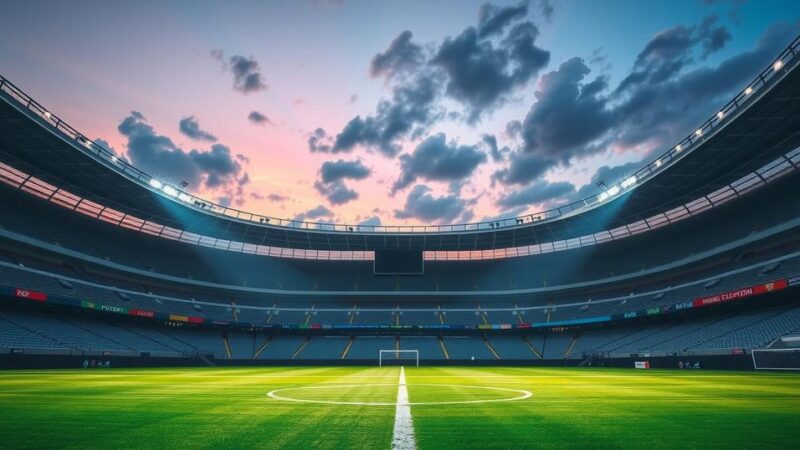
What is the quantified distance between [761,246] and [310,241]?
157ft

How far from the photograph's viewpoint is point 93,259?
42.0 m

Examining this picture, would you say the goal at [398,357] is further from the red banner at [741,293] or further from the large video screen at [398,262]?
the red banner at [741,293]

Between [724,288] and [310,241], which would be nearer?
[724,288]

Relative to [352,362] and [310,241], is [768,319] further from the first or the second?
[310,241]

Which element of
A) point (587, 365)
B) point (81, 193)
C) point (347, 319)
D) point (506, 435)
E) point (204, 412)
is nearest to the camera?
point (506, 435)

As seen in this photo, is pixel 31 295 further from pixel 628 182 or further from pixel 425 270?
pixel 628 182

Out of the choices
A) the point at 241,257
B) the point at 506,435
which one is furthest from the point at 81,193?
the point at 506,435

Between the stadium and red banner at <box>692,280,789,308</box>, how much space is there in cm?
15

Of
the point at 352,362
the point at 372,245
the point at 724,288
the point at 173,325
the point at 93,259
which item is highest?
the point at 372,245

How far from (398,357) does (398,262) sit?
12.6 metres

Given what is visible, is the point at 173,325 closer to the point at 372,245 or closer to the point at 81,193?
the point at 81,193

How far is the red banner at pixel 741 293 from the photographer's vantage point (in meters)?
29.2

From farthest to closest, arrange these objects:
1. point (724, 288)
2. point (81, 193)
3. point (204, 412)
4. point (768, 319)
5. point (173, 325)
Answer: point (173, 325) → point (81, 193) → point (724, 288) → point (768, 319) → point (204, 412)

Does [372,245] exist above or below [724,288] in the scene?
above
